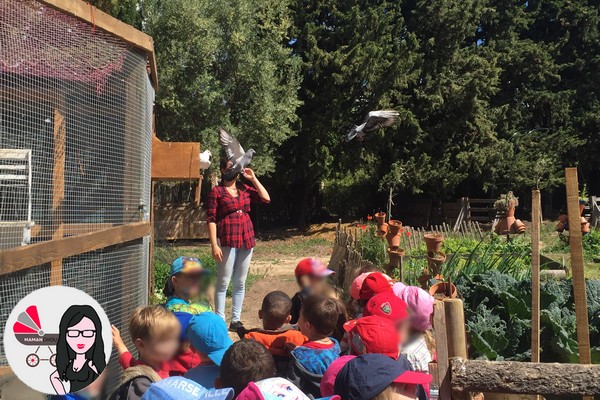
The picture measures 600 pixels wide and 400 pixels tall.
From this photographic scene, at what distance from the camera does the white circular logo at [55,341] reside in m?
1.84

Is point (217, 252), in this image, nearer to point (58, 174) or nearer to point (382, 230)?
point (58, 174)

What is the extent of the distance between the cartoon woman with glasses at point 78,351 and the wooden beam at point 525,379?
145cm

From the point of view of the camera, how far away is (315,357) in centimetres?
273

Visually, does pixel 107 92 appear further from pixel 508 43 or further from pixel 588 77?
pixel 588 77

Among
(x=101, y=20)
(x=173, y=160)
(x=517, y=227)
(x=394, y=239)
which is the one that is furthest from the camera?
(x=517, y=227)

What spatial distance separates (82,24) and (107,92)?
448mm

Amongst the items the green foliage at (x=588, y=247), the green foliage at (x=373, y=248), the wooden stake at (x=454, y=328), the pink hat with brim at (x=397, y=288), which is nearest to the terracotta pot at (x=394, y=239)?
the green foliage at (x=373, y=248)

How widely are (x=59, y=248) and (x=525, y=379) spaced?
2.23 metres

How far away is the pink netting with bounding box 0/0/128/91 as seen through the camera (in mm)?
2615

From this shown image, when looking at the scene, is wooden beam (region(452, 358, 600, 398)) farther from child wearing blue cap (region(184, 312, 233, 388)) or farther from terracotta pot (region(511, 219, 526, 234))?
terracotta pot (region(511, 219, 526, 234))

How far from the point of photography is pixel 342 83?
58.5ft

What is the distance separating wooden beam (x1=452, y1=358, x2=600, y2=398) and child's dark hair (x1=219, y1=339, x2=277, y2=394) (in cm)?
81

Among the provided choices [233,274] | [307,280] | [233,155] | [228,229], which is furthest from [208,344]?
[233,274]

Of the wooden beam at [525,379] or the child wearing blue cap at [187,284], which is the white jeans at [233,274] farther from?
the wooden beam at [525,379]
